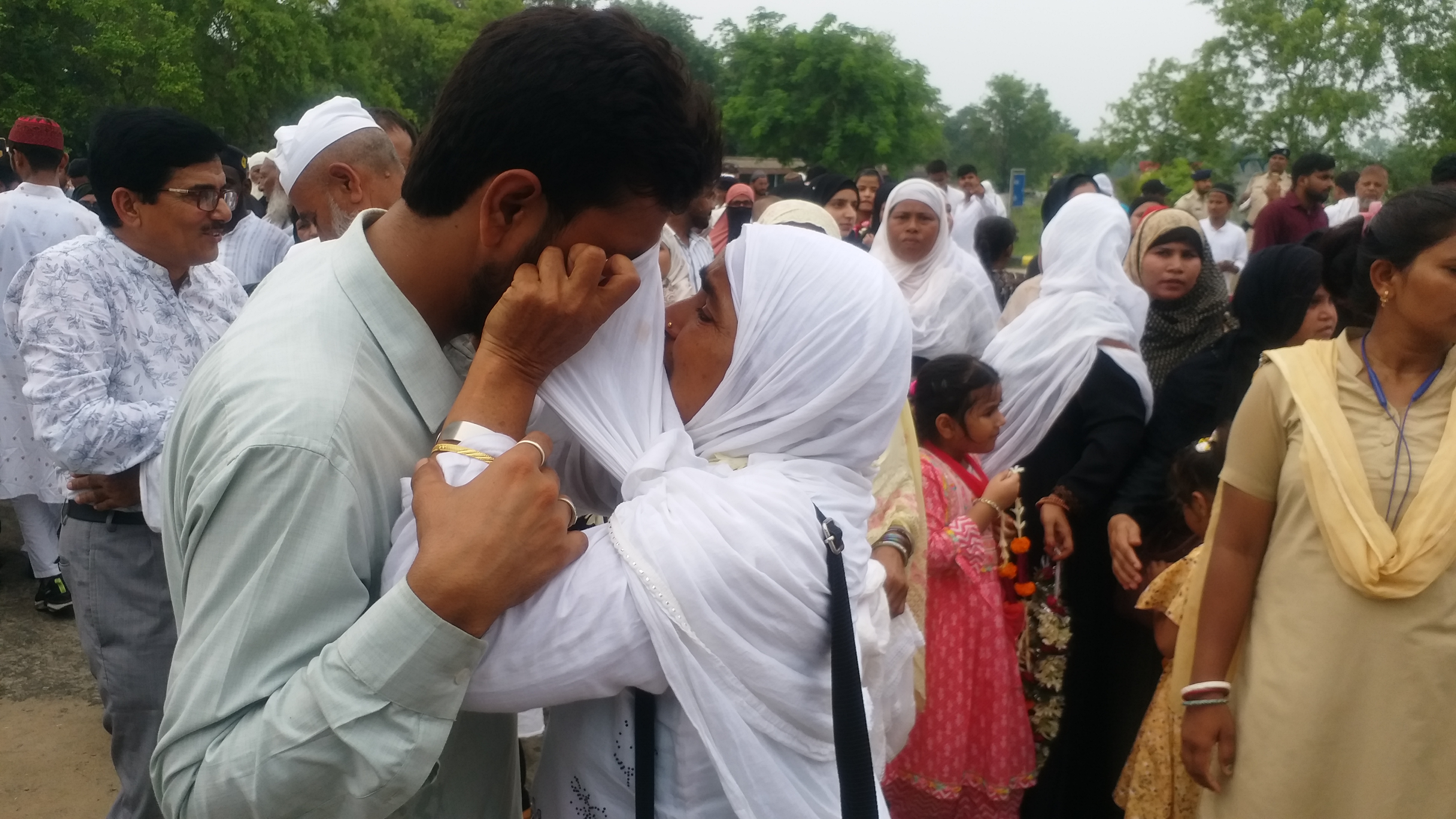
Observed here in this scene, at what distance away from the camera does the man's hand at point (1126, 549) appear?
328cm

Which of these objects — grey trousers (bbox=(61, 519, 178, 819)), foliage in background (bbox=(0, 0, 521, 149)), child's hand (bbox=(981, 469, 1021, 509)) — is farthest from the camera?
foliage in background (bbox=(0, 0, 521, 149))

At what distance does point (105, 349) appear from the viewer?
291cm

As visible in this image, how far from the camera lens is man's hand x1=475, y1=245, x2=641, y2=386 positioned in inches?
47.5

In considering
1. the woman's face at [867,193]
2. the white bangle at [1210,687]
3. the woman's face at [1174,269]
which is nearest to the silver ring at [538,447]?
the white bangle at [1210,687]

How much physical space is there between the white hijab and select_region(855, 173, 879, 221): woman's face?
8940mm

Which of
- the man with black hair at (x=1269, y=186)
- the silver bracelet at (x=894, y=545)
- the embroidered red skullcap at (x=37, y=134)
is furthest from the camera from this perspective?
the man with black hair at (x=1269, y=186)

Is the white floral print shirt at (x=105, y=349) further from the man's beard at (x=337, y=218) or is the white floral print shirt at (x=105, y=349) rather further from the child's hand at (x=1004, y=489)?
the child's hand at (x=1004, y=489)

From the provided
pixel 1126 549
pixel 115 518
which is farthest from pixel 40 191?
pixel 1126 549

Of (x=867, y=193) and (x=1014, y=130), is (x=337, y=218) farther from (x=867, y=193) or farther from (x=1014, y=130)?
(x=1014, y=130)

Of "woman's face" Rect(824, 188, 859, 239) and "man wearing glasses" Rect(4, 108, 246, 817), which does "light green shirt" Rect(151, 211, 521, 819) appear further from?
"woman's face" Rect(824, 188, 859, 239)

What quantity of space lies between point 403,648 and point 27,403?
16.1 ft

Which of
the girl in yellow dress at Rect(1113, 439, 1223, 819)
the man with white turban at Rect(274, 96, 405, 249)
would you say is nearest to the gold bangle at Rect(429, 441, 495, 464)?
the girl in yellow dress at Rect(1113, 439, 1223, 819)

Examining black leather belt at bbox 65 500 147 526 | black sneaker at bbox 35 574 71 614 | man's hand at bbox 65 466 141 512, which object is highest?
man's hand at bbox 65 466 141 512

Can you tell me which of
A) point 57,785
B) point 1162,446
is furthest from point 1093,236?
point 57,785
